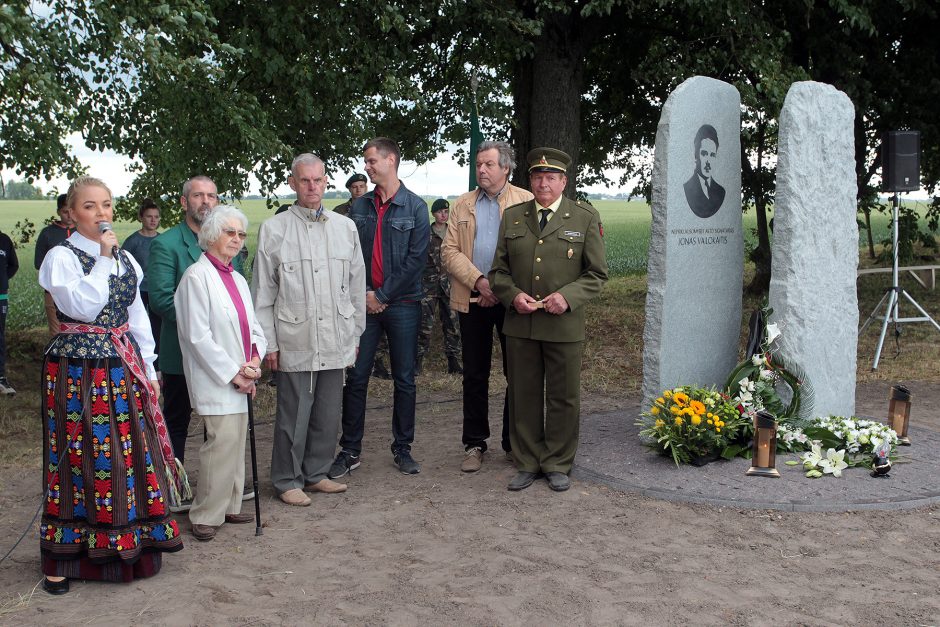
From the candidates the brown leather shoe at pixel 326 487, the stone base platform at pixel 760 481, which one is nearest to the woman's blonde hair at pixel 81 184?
the brown leather shoe at pixel 326 487

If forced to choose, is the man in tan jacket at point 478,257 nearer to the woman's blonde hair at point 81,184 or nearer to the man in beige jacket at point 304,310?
the man in beige jacket at point 304,310

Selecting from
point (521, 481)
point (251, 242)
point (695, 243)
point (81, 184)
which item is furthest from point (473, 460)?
point (251, 242)

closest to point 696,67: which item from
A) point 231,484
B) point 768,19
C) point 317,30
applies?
point 768,19

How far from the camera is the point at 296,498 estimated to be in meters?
5.44

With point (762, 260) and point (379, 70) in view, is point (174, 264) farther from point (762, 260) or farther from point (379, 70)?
point (762, 260)

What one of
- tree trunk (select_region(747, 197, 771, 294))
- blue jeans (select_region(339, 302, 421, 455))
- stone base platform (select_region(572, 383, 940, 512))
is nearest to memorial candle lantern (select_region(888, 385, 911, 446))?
stone base platform (select_region(572, 383, 940, 512))

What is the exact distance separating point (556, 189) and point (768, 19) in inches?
301

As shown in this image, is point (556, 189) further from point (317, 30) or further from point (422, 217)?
point (317, 30)

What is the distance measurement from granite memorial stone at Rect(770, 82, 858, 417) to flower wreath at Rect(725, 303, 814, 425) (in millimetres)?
70

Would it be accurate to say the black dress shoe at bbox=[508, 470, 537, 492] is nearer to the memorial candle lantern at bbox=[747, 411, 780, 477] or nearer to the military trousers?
the military trousers

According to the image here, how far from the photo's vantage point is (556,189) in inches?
221

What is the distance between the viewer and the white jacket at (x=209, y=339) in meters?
4.70

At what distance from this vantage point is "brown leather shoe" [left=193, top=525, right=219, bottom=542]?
484 centimetres

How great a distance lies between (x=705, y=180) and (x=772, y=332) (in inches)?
44.6
